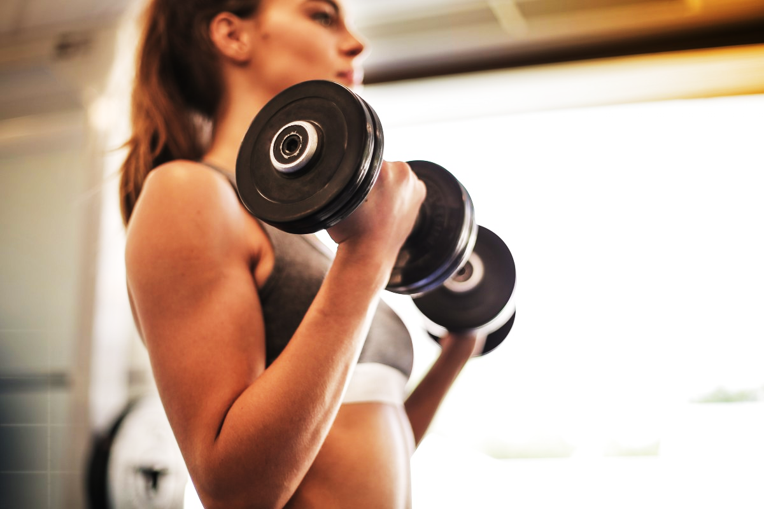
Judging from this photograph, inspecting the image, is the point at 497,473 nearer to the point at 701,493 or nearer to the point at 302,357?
the point at 701,493

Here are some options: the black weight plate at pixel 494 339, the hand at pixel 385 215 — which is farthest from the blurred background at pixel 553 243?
the hand at pixel 385 215

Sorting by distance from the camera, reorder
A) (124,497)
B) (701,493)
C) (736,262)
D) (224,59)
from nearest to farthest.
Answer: (224,59)
(124,497)
(701,493)
(736,262)

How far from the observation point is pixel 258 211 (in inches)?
21.5

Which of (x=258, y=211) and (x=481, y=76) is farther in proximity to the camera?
(x=481, y=76)

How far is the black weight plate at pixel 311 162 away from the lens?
0.53 metres

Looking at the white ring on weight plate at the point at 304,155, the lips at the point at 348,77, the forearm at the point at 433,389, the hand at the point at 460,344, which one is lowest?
the forearm at the point at 433,389

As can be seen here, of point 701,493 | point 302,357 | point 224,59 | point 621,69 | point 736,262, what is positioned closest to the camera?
point 302,357

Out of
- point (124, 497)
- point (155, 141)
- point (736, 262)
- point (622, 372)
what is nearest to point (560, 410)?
point (622, 372)

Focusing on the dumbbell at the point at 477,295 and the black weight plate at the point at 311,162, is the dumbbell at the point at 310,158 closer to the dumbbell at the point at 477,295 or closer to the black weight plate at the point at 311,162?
the black weight plate at the point at 311,162

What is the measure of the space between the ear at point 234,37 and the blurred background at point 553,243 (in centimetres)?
95

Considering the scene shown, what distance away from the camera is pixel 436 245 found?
31.8 inches

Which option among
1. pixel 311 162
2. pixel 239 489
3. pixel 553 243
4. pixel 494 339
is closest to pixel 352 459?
pixel 239 489

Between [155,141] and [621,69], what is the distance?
1.77 metres

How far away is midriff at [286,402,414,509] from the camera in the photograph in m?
0.66
